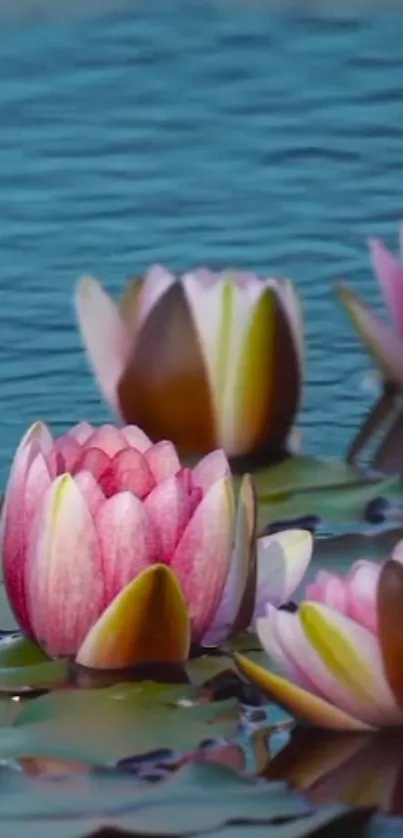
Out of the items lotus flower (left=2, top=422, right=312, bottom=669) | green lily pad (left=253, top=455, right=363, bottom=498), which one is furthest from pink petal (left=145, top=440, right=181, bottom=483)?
green lily pad (left=253, top=455, right=363, bottom=498)

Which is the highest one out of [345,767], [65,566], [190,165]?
[190,165]

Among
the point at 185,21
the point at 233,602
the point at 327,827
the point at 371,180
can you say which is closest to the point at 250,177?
the point at 371,180

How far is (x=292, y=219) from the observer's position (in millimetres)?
2158

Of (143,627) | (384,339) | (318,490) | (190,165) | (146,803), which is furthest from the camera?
(190,165)

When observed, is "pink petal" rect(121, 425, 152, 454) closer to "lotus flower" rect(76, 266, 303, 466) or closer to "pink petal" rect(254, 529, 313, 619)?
"pink petal" rect(254, 529, 313, 619)

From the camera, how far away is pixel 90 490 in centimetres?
121

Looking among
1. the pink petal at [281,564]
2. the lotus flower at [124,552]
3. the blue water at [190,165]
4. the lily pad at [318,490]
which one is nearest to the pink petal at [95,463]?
the lotus flower at [124,552]

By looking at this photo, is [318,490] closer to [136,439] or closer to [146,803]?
[136,439]

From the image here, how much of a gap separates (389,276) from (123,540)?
44 centimetres

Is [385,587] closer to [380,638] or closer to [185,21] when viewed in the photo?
[380,638]

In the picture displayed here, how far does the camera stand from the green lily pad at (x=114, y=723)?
1.14m

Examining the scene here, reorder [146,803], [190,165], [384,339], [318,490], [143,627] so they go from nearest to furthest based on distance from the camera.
A: 1. [146,803]
2. [143,627]
3. [318,490]
4. [384,339]
5. [190,165]

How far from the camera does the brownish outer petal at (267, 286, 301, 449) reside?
150 cm

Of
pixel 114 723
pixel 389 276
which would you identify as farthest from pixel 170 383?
pixel 114 723
